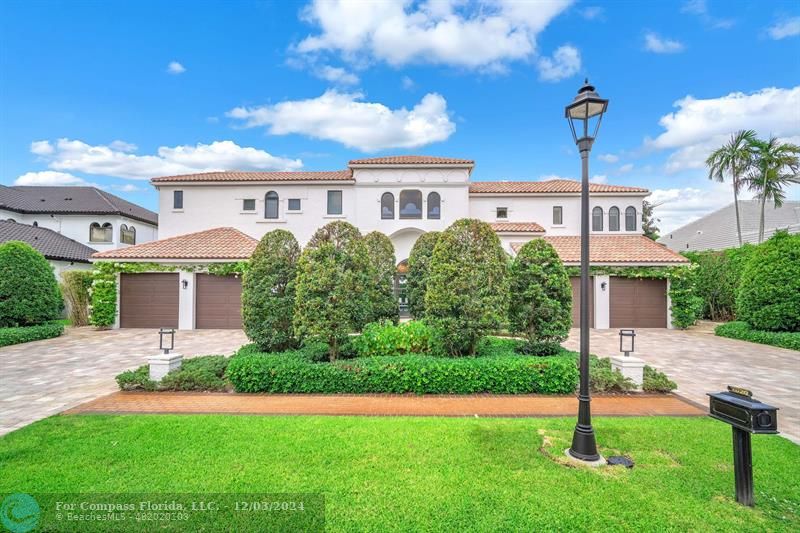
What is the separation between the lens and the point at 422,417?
5559 mm

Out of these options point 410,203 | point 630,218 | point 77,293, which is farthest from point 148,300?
point 630,218

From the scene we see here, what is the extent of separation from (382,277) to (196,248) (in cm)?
1101

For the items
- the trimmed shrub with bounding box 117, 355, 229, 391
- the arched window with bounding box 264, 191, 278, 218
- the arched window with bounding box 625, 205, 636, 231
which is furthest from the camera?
the arched window with bounding box 625, 205, 636, 231

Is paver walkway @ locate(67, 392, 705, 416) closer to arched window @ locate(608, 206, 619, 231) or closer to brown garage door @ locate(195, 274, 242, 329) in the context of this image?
brown garage door @ locate(195, 274, 242, 329)

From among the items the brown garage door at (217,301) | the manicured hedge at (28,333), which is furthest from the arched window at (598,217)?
the manicured hedge at (28,333)

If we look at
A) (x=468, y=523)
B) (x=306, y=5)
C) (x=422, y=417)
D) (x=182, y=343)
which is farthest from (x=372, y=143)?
(x=468, y=523)

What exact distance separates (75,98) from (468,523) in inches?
846

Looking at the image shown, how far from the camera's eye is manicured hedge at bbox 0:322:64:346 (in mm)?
11555

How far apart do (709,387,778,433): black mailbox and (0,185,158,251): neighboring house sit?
33382 mm

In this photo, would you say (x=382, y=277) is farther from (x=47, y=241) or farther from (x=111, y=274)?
(x=47, y=241)

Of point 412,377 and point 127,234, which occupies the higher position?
point 127,234

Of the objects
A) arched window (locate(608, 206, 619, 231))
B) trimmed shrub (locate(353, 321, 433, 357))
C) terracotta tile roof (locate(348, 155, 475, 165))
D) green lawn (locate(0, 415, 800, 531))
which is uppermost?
terracotta tile roof (locate(348, 155, 475, 165))

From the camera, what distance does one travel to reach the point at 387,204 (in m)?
18.8

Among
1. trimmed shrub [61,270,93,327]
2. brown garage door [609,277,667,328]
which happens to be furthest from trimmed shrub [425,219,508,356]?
trimmed shrub [61,270,93,327]
